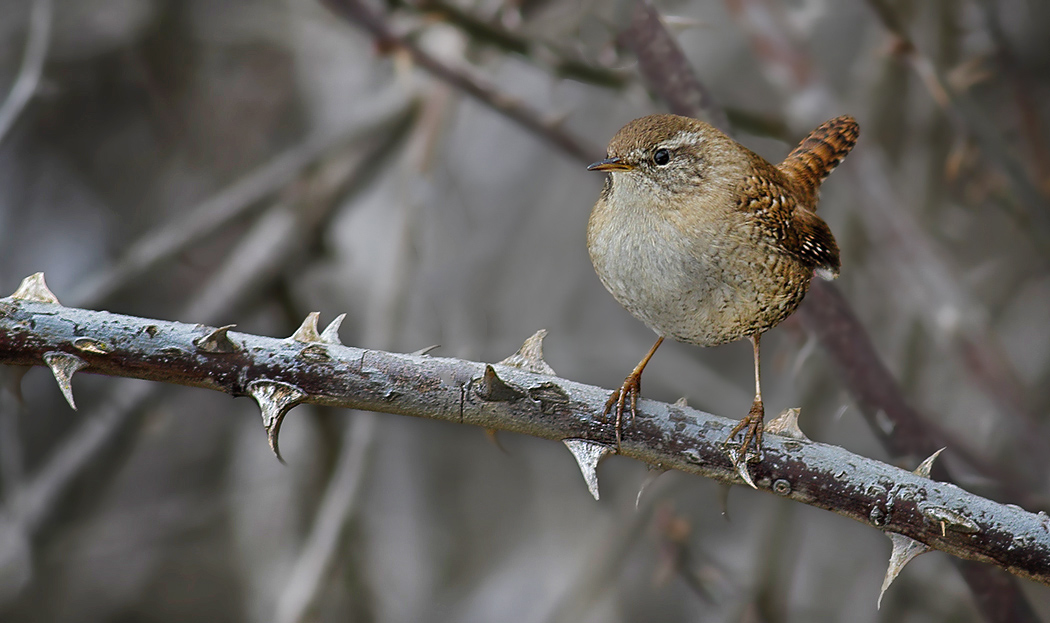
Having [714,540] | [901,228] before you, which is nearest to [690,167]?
[901,228]

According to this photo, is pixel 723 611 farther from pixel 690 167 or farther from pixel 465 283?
pixel 690 167

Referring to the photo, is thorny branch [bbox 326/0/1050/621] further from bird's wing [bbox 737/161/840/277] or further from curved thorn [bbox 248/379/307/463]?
curved thorn [bbox 248/379/307/463]

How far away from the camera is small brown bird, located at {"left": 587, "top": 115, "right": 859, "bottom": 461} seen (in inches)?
79.9

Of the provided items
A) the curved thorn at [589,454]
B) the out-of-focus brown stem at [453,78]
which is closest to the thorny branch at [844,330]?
the out-of-focus brown stem at [453,78]

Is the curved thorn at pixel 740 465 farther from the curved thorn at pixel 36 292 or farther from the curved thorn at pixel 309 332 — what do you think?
the curved thorn at pixel 36 292

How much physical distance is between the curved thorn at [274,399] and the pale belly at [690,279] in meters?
0.81

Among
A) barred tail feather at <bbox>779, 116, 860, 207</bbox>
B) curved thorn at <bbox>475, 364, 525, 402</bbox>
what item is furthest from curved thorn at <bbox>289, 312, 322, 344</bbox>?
barred tail feather at <bbox>779, 116, 860, 207</bbox>

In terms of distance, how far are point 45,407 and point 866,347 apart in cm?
430

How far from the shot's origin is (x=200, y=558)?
211 inches

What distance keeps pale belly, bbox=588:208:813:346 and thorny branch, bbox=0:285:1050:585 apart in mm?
360

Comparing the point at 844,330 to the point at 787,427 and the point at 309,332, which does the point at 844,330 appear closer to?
the point at 787,427

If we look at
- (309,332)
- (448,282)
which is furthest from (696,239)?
(448,282)

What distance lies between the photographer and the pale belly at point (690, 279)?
79.3 inches

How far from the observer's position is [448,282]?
15.9ft
